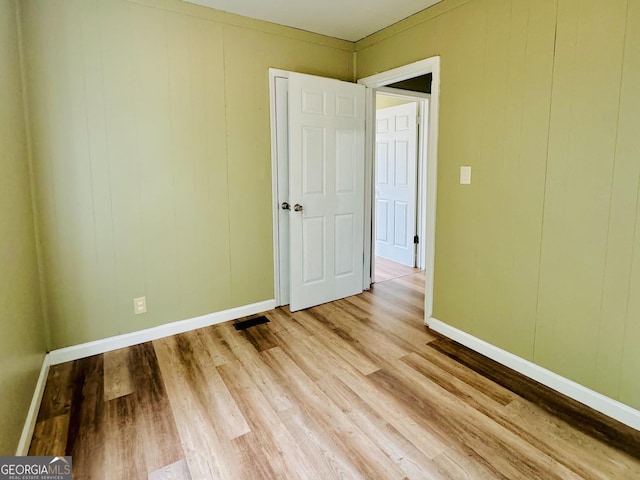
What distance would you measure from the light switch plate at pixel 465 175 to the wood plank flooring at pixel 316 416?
3.89 ft

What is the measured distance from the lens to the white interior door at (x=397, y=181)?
14.5ft

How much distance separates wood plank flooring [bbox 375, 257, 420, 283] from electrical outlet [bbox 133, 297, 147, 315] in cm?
238

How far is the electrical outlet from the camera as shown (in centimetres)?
265

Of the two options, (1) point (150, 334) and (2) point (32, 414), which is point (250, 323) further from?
(2) point (32, 414)

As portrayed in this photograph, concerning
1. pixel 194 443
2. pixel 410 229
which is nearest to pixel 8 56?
pixel 194 443

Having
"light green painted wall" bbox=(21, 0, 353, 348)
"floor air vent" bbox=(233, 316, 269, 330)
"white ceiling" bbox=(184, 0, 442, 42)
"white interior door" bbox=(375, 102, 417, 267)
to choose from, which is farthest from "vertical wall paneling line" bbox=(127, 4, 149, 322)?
"white interior door" bbox=(375, 102, 417, 267)

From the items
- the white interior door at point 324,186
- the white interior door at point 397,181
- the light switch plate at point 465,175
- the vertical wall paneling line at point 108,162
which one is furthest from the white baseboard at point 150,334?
the white interior door at point 397,181

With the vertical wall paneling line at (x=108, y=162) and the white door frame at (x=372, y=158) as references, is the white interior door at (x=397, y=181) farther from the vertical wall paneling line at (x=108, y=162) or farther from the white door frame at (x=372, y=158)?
the vertical wall paneling line at (x=108, y=162)

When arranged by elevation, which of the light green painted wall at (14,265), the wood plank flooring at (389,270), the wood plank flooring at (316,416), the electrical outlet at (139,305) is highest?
the light green painted wall at (14,265)

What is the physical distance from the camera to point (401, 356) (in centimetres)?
248

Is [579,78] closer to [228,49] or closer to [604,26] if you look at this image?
[604,26]

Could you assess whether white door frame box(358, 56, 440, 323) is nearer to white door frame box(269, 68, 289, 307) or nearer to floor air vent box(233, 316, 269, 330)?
white door frame box(269, 68, 289, 307)

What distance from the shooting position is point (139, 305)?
2668 millimetres

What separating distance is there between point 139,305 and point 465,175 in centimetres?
254
